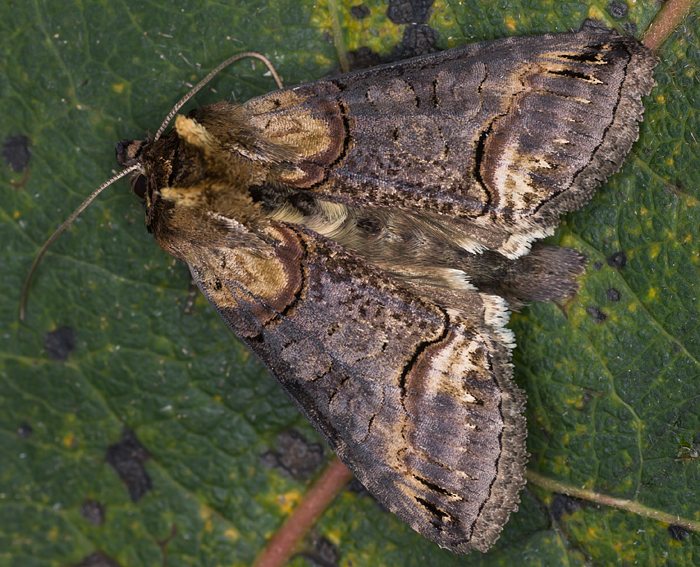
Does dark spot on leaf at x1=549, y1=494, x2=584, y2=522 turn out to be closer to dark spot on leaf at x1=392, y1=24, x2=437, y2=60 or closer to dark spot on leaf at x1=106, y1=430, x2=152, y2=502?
dark spot on leaf at x1=106, y1=430, x2=152, y2=502

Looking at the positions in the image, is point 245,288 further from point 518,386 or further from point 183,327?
point 518,386

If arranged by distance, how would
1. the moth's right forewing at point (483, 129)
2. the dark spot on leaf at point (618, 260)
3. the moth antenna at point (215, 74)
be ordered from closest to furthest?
the moth's right forewing at point (483, 129)
the dark spot on leaf at point (618, 260)
the moth antenna at point (215, 74)

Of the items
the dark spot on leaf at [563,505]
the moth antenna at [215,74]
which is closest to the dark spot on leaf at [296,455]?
the dark spot on leaf at [563,505]

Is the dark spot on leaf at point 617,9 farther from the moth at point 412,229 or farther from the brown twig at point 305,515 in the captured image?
the brown twig at point 305,515

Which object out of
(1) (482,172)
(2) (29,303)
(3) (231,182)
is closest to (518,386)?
(1) (482,172)

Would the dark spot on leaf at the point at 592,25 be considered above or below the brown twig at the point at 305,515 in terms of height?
above

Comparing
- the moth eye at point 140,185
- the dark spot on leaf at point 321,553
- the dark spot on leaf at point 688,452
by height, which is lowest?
the dark spot on leaf at point 321,553

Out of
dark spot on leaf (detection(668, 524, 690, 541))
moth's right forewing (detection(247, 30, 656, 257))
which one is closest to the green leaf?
dark spot on leaf (detection(668, 524, 690, 541))
